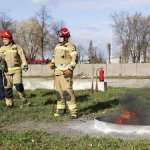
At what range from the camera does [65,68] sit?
10141mm

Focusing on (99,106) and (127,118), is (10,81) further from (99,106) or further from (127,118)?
(127,118)

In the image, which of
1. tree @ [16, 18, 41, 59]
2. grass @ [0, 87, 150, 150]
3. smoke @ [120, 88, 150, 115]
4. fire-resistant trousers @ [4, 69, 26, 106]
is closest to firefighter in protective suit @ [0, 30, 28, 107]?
fire-resistant trousers @ [4, 69, 26, 106]

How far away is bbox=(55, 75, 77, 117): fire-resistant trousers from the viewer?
32.9ft

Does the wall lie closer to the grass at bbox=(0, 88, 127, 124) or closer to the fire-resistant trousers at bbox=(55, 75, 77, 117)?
the grass at bbox=(0, 88, 127, 124)

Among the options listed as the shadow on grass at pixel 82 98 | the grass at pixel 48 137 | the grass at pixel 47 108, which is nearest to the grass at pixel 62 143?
the grass at pixel 48 137

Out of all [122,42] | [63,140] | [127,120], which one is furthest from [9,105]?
[122,42]

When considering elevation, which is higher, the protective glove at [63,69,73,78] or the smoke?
the protective glove at [63,69,73,78]

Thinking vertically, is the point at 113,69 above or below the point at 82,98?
below

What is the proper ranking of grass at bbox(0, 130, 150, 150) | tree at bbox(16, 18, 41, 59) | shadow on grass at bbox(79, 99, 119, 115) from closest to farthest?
grass at bbox(0, 130, 150, 150)
shadow on grass at bbox(79, 99, 119, 115)
tree at bbox(16, 18, 41, 59)

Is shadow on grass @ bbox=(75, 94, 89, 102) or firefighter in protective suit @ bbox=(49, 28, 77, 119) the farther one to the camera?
shadow on grass @ bbox=(75, 94, 89, 102)

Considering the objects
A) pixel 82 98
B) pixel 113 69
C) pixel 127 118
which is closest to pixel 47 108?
pixel 82 98

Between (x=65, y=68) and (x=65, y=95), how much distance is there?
64cm

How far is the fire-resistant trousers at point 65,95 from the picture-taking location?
10023 millimetres

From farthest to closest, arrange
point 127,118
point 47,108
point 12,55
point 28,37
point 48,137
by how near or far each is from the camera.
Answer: point 28,37
point 12,55
point 47,108
point 127,118
point 48,137
